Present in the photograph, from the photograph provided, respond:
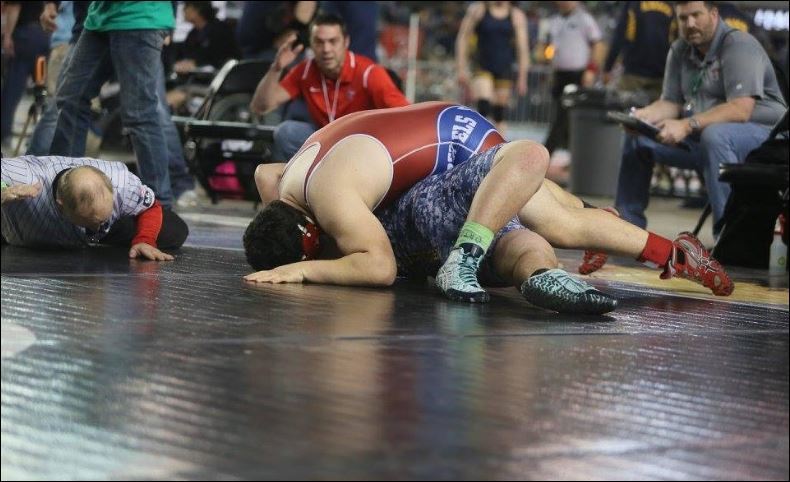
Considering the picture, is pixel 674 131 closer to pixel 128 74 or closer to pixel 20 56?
pixel 128 74

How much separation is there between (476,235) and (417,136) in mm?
654

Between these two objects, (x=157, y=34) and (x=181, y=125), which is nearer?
(x=157, y=34)

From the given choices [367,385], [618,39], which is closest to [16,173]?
[367,385]

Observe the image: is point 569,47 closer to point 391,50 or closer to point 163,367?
point 391,50

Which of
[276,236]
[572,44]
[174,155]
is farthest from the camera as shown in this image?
[572,44]

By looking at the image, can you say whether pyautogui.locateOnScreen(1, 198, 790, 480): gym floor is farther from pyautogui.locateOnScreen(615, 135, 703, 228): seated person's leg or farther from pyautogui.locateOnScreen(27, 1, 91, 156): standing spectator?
pyautogui.locateOnScreen(615, 135, 703, 228): seated person's leg

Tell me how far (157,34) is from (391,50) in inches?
493

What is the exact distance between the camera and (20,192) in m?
5.54

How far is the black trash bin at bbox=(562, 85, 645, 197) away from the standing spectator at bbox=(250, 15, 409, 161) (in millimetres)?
3942

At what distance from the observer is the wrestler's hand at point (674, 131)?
7.67 m

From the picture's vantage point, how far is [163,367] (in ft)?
11.1

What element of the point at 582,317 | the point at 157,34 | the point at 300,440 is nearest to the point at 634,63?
the point at 157,34

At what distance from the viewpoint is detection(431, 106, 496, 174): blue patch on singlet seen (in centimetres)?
546

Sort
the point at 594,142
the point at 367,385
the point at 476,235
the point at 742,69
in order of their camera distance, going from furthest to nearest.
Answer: the point at 594,142, the point at 742,69, the point at 476,235, the point at 367,385
